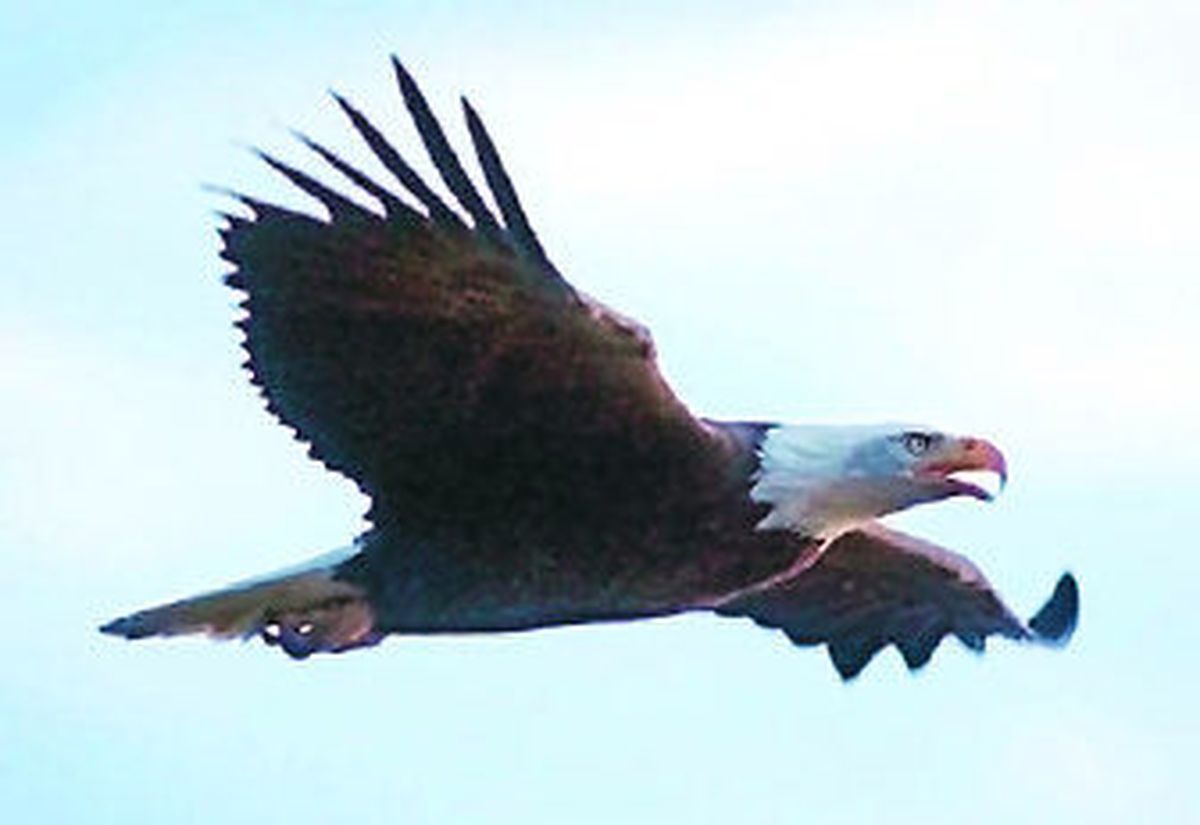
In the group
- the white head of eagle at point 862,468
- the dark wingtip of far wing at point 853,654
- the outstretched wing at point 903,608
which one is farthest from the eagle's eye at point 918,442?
the dark wingtip of far wing at point 853,654

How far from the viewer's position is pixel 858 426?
13.8 metres

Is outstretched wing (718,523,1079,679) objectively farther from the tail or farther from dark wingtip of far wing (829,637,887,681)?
the tail

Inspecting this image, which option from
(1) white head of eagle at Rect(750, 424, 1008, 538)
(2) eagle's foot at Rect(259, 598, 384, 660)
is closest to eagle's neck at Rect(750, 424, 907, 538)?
(1) white head of eagle at Rect(750, 424, 1008, 538)

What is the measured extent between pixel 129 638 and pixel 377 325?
1191mm

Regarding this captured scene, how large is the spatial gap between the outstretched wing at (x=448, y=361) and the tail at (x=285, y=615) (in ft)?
0.78

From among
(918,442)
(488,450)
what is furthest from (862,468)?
(488,450)

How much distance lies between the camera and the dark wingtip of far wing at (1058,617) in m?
15.2

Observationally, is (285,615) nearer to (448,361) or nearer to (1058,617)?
(448,361)

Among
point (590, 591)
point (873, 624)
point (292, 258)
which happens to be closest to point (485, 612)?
point (590, 591)

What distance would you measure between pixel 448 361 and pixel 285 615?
0.92 metres

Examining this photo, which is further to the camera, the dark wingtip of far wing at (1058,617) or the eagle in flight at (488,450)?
the dark wingtip of far wing at (1058,617)

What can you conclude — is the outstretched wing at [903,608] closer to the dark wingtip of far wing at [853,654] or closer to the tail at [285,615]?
the dark wingtip of far wing at [853,654]

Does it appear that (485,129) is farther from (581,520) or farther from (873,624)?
(873,624)

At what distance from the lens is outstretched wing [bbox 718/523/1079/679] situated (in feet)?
49.8
